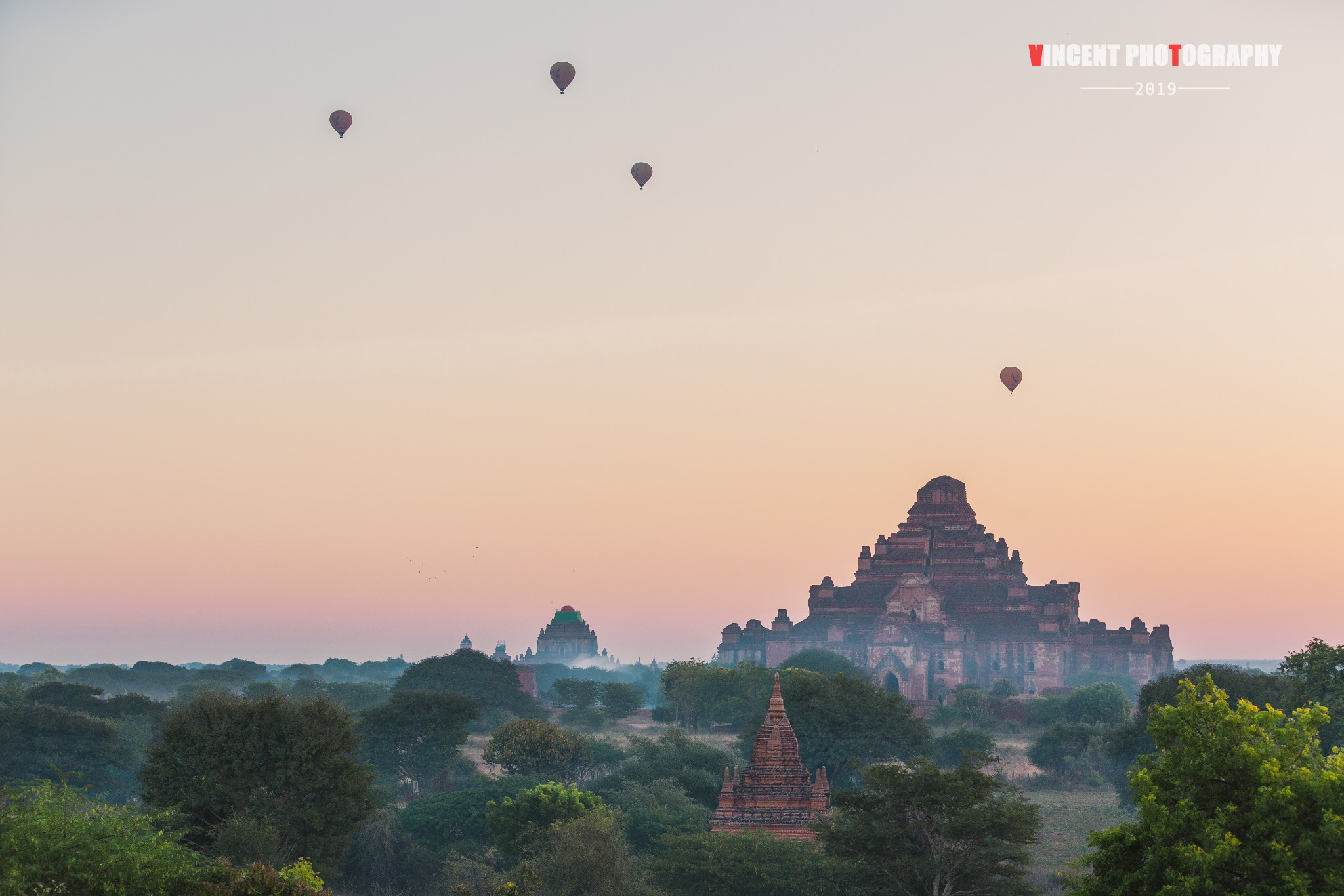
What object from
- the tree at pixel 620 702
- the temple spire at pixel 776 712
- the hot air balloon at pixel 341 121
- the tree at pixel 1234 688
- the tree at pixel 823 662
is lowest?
the temple spire at pixel 776 712

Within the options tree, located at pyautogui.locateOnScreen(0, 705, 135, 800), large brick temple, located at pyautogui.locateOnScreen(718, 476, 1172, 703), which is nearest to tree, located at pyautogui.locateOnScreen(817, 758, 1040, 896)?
tree, located at pyautogui.locateOnScreen(0, 705, 135, 800)

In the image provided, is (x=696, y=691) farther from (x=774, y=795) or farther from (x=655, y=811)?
(x=774, y=795)

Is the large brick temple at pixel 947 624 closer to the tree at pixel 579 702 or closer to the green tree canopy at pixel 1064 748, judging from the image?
the tree at pixel 579 702

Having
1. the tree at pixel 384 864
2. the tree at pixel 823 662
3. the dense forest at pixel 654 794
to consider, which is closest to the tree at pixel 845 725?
the dense forest at pixel 654 794

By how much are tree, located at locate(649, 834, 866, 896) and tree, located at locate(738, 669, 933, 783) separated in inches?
1431

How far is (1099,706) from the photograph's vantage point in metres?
112

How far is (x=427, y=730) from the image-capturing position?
8575 centimetres

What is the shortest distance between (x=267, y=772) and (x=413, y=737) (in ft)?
127

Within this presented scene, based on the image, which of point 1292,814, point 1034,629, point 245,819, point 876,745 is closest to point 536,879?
point 245,819

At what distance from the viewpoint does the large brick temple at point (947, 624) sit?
14025 centimetres

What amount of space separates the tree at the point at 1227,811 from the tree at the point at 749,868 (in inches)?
578

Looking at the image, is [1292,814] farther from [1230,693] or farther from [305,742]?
[1230,693]

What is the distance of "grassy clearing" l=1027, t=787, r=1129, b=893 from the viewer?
179ft

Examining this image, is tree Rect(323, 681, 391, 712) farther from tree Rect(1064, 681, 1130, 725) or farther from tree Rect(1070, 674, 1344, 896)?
tree Rect(1070, 674, 1344, 896)
